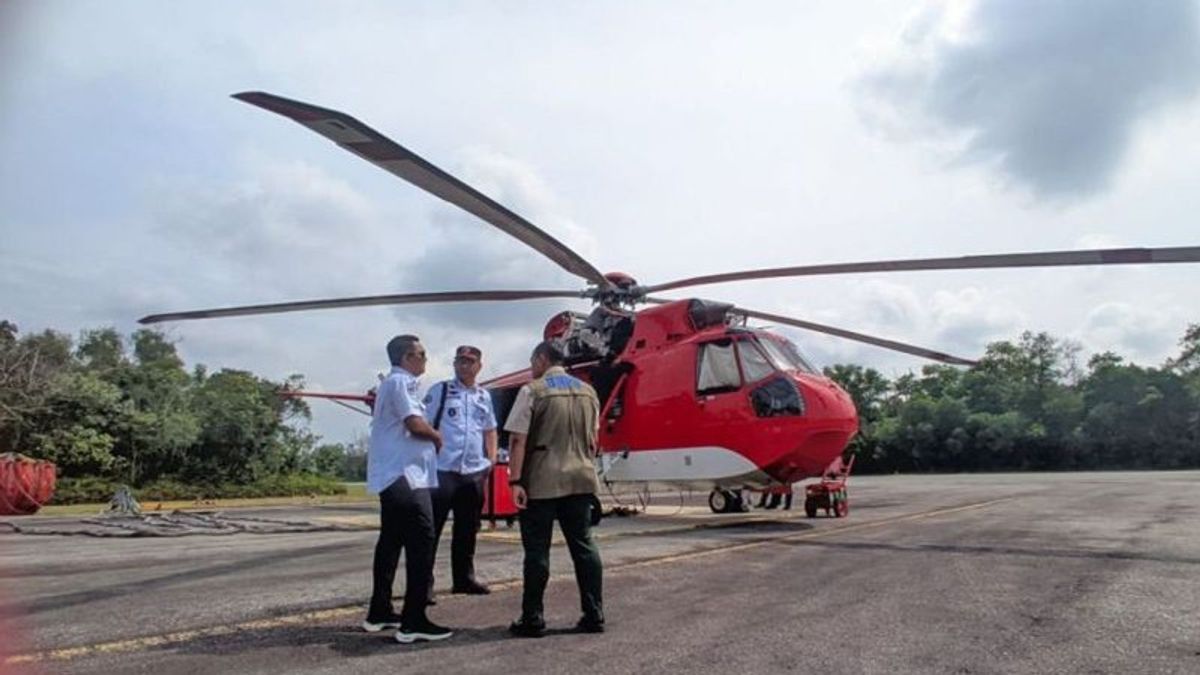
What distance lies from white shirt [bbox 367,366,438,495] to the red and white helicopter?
4967mm

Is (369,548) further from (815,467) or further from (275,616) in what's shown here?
(815,467)

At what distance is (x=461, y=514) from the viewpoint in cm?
651

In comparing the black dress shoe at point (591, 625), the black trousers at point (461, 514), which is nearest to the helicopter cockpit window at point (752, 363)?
the black trousers at point (461, 514)

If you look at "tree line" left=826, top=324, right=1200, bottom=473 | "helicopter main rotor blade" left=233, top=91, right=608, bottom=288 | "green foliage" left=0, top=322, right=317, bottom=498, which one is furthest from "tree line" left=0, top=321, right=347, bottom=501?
"tree line" left=826, top=324, right=1200, bottom=473

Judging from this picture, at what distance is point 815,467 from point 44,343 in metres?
34.7

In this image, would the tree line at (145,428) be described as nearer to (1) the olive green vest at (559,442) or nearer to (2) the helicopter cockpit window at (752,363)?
Answer: (2) the helicopter cockpit window at (752,363)

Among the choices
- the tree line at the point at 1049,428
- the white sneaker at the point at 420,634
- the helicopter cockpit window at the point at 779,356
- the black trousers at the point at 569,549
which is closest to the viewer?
the white sneaker at the point at 420,634

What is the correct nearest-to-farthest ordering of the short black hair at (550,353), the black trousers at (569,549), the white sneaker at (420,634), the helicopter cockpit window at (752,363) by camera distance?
1. the white sneaker at (420,634)
2. the black trousers at (569,549)
3. the short black hair at (550,353)
4. the helicopter cockpit window at (752,363)

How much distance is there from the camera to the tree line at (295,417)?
27.9 metres

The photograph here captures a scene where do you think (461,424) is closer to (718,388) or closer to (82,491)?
(718,388)

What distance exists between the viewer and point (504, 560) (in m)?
8.32

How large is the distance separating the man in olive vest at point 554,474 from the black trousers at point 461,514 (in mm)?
1172

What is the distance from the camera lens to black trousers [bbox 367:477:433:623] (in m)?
5.11

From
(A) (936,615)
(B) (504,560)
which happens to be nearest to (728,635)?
(A) (936,615)
